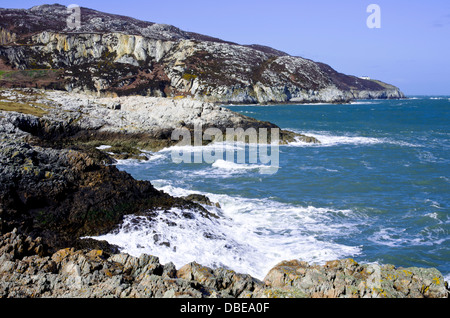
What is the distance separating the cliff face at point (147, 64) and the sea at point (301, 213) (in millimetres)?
73210

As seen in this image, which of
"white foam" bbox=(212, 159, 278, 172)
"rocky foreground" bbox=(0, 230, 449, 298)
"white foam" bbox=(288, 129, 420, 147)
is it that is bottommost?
"white foam" bbox=(212, 159, 278, 172)

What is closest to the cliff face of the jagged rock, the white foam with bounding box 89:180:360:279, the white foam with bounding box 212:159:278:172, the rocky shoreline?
the white foam with bounding box 212:159:278:172

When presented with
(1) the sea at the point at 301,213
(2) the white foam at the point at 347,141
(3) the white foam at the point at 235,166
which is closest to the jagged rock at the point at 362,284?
(1) the sea at the point at 301,213

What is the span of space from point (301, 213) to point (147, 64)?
10461 centimetres

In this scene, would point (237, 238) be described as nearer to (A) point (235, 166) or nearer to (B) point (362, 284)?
(B) point (362, 284)

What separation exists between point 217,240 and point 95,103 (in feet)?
92.5

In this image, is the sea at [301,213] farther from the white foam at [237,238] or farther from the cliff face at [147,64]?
the cliff face at [147,64]

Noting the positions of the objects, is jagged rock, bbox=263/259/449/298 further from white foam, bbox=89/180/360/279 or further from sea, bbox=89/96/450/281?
sea, bbox=89/96/450/281

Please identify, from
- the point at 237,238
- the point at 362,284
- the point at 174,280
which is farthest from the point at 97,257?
the point at 237,238

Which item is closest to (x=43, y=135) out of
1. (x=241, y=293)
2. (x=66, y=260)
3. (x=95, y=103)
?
(x=95, y=103)

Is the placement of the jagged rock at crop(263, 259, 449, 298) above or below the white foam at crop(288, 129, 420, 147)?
below

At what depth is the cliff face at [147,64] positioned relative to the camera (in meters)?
93.2

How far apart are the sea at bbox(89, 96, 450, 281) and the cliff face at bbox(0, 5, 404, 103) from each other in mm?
73210

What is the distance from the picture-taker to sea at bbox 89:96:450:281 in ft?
33.0
